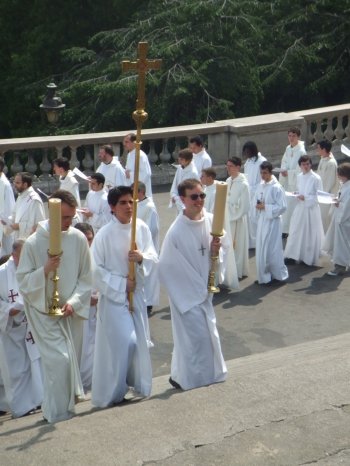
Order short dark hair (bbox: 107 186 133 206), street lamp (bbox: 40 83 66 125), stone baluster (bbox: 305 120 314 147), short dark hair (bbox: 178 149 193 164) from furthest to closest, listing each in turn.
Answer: stone baluster (bbox: 305 120 314 147)
street lamp (bbox: 40 83 66 125)
short dark hair (bbox: 178 149 193 164)
short dark hair (bbox: 107 186 133 206)

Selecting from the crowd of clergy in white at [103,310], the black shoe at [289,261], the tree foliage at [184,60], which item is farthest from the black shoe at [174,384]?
the tree foliage at [184,60]

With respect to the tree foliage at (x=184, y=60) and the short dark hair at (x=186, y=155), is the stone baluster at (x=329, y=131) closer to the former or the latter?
the tree foliage at (x=184, y=60)

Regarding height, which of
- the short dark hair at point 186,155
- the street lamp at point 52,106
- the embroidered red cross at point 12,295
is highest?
the street lamp at point 52,106

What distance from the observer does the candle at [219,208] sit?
26.0 feet

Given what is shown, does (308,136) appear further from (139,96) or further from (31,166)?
(139,96)

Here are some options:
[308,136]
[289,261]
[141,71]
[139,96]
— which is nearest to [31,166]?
[289,261]

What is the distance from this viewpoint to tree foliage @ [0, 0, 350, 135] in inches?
784

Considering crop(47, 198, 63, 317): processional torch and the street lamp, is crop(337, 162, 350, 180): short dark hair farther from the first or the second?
crop(47, 198, 63, 317): processional torch

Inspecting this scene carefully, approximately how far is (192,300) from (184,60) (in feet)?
38.8

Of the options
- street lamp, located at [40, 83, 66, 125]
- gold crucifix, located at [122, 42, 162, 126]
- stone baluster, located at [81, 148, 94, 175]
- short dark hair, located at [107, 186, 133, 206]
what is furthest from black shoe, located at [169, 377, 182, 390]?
street lamp, located at [40, 83, 66, 125]

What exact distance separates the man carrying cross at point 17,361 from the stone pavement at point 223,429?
147 centimetres

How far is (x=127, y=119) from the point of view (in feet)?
67.1

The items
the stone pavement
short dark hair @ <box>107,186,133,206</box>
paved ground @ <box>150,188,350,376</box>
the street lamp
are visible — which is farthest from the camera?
the street lamp

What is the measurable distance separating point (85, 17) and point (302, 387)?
1866cm
